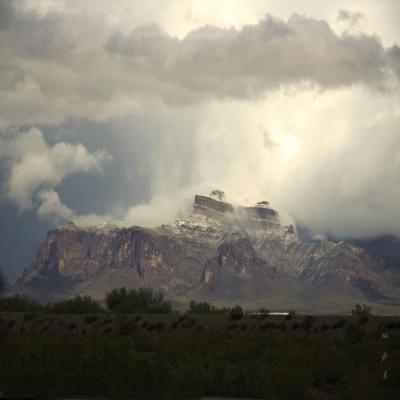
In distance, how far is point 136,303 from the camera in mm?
158000

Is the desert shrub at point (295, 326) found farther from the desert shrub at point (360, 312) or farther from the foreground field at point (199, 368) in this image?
the foreground field at point (199, 368)

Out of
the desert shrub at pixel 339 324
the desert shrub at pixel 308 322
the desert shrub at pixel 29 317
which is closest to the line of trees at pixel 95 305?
the desert shrub at pixel 29 317

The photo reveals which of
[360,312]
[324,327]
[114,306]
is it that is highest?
[114,306]

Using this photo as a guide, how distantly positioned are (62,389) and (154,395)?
5.19 m

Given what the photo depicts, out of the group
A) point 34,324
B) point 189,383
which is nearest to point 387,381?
point 189,383

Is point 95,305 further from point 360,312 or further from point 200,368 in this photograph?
point 200,368

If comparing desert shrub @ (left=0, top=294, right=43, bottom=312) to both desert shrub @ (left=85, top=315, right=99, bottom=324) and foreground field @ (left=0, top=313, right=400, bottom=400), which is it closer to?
desert shrub @ (left=85, top=315, right=99, bottom=324)

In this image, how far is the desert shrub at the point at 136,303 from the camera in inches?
5995

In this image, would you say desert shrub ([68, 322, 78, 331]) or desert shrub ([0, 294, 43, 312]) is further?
desert shrub ([0, 294, 43, 312])

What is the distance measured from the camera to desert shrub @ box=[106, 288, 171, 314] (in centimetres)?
15227

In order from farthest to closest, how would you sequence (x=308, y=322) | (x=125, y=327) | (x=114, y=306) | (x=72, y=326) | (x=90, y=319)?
(x=114, y=306) → (x=90, y=319) → (x=72, y=326) → (x=125, y=327) → (x=308, y=322)

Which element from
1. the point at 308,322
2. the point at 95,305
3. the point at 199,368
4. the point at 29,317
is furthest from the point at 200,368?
the point at 95,305

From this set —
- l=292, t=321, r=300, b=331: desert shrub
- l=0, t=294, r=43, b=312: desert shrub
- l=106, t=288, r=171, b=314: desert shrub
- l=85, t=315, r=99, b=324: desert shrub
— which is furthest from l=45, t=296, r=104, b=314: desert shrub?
l=292, t=321, r=300, b=331: desert shrub

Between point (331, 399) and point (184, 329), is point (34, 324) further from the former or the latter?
point (331, 399)
